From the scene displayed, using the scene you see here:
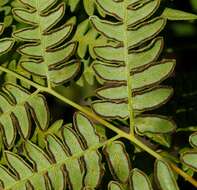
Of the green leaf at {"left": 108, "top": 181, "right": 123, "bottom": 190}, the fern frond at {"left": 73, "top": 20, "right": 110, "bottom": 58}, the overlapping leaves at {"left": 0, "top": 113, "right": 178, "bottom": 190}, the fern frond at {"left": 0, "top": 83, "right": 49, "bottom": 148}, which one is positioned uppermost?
the fern frond at {"left": 73, "top": 20, "right": 110, "bottom": 58}

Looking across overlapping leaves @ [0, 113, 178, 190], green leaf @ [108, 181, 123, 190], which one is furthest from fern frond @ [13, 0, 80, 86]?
green leaf @ [108, 181, 123, 190]

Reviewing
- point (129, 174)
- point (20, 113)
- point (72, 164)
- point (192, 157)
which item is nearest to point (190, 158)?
point (192, 157)

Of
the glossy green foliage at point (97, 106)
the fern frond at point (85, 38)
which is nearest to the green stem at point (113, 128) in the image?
the glossy green foliage at point (97, 106)

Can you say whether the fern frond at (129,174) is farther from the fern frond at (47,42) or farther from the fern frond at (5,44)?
the fern frond at (5,44)

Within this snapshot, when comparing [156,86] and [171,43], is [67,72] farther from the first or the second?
[171,43]

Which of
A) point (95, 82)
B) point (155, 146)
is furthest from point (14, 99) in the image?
point (155, 146)

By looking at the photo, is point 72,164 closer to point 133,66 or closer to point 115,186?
point 115,186

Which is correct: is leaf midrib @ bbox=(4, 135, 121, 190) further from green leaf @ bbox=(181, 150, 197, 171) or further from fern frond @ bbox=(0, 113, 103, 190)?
green leaf @ bbox=(181, 150, 197, 171)

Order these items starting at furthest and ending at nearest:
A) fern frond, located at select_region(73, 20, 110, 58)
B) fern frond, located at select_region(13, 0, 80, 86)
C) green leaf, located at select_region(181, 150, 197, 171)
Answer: fern frond, located at select_region(73, 20, 110, 58) < fern frond, located at select_region(13, 0, 80, 86) < green leaf, located at select_region(181, 150, 197, 171)
